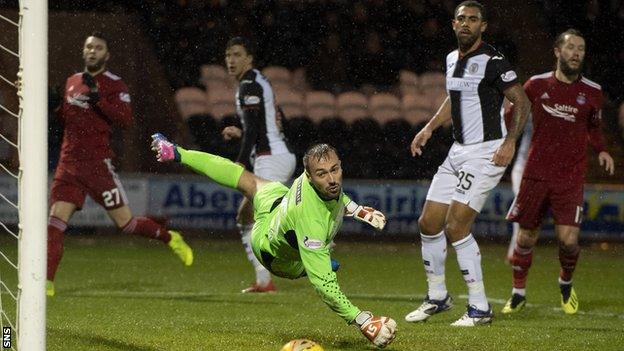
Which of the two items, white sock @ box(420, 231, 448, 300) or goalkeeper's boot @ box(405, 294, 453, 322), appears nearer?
goalkeeper's boot @ box(405, 294, 453, 322)

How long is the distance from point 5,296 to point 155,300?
1.15 meters

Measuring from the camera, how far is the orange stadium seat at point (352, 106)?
59.2 ft

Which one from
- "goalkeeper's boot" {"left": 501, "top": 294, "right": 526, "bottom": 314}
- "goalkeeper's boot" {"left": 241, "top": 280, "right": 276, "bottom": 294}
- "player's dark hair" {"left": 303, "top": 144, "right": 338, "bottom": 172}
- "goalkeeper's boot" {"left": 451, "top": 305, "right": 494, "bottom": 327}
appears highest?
"player's dark hair" {"left": 303, "top": 144, "right": 338, "bottom": 172}

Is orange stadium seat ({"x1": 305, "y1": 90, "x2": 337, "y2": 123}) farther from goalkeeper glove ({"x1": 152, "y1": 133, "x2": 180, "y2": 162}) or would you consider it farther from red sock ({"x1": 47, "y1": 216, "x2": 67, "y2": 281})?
goalkeeper glove ({"x1": 152, "y1": 133, "x2": 180, "y2": 162})

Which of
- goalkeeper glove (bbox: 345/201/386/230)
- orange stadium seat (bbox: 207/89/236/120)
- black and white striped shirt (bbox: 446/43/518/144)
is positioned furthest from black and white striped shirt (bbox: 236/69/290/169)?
orange stadium seat (bbox: 207/89/236/120)

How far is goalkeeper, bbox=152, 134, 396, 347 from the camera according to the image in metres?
6.31

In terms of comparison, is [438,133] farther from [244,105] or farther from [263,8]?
[244,105]

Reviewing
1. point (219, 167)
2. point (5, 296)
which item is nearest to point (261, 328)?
point (219, 167)

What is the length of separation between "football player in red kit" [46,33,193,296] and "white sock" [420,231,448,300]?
2.92 metres

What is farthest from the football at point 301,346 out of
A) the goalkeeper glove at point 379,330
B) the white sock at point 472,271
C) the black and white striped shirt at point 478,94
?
the black and white striped shirt at point 478,94

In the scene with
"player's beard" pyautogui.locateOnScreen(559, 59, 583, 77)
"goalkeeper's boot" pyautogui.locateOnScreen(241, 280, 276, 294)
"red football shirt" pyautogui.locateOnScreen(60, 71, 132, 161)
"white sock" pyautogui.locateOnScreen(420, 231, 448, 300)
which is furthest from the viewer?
"goalkeeper's boot" pyautogui.locateOnScreen(241, 280, 276, 294)

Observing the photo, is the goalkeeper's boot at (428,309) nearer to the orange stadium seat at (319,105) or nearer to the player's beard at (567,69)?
the player's beard at (567,69)

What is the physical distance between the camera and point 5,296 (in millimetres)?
9023

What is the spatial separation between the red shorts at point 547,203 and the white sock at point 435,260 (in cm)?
101
